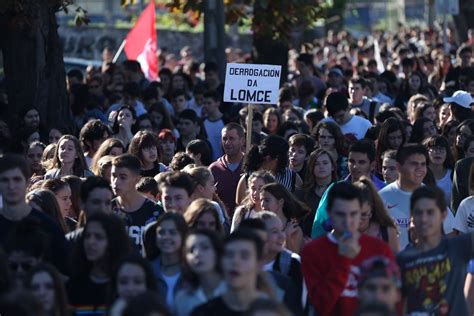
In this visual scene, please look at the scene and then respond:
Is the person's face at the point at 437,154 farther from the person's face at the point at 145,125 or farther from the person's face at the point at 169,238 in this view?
the person's face at the point at 169,238

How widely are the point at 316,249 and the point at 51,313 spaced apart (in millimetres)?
1664

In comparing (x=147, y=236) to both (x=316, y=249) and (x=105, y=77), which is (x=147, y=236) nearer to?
(x=316, y=249)

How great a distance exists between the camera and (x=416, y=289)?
30.2 feet

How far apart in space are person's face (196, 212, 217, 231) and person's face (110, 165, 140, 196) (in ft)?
5.26

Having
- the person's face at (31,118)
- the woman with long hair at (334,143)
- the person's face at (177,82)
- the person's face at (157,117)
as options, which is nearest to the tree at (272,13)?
the person's face at (177,82)

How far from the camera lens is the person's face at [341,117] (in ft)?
54.2

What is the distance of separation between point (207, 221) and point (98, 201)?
89 cm

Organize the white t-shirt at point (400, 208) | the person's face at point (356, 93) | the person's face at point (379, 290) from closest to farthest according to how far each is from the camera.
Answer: the person's face at point (379, 290) < the white t-shirt at point (400, 208) < the person's face at point (356, 93)

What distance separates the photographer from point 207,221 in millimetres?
9906

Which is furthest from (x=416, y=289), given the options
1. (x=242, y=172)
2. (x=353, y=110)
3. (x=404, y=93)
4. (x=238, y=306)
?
(x=404, y=93)

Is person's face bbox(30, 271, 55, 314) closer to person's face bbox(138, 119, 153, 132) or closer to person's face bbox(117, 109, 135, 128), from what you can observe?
person's face bbox(117, 109, 135, 128)

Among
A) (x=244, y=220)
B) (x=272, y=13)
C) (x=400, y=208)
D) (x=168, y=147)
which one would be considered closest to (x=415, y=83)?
(x=272, y=13)

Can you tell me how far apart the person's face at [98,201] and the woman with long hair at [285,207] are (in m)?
1.20

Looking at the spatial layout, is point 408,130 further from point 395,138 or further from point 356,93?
point 356,93
